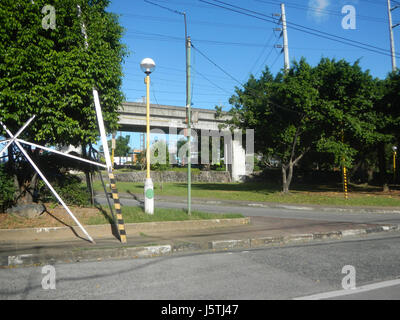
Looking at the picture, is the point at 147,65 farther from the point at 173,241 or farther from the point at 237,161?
the point at 237,161

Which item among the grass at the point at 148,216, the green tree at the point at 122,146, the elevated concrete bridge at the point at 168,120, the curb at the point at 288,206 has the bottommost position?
the curb at the point at 288,206

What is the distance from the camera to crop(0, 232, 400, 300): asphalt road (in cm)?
454

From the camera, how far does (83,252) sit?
258 inches

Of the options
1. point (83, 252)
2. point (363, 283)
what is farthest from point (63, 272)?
point (363, 283)

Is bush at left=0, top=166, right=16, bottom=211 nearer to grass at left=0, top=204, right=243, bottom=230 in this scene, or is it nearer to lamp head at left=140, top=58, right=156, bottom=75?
grass at left=0, top=204, right=243, bottom=230

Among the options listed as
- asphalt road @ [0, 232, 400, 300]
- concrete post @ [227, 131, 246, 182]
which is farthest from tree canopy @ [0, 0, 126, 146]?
concrete post @ [227, 131, 246, 182]

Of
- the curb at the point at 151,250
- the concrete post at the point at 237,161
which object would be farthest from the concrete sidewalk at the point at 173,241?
the concrete post at the point at 237,161

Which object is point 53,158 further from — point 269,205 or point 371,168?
point 371,168

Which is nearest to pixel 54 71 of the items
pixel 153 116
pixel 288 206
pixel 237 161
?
pixel 288 206

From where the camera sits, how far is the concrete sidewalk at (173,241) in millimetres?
6465

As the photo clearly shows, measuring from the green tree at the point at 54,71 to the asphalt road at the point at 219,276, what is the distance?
3.94m

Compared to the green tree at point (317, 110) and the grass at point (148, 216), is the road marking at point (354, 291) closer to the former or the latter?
the grass at point (148, 216)

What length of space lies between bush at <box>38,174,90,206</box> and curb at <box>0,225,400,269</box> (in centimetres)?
384
